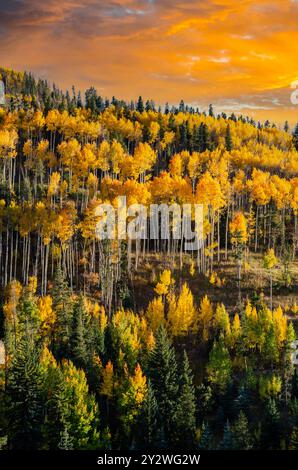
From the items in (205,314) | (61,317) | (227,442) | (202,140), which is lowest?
(227,442)

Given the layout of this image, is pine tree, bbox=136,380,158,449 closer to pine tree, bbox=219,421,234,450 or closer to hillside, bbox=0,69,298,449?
hillside, bbox=0,69,298,449

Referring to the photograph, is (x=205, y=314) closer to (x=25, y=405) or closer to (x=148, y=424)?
(x=148, y=424)

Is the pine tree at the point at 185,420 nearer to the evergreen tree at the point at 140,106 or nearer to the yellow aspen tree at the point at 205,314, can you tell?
the yellow aspen tree at the point at 205,314

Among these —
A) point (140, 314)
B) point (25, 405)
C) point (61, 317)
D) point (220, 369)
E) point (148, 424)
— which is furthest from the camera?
point (140, 314)

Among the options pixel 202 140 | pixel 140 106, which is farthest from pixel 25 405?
pixel 140 106

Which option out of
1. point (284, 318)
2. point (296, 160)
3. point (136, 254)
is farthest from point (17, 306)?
point (296, 160)

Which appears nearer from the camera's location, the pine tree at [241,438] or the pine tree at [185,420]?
the pine tree at [241,438]

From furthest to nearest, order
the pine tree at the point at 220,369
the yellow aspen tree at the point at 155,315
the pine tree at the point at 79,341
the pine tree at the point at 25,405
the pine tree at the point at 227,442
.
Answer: the yellow aspen tree at the point at 155,315 → the pine tree at the point at 79,341 → the pine tree at the point at 220,369 → the pine tree at the point at 25,405 → the pine tree at the point at 227,442

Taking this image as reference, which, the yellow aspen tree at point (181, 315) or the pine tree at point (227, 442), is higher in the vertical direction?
the yellow aspen tree at point (181, 315)

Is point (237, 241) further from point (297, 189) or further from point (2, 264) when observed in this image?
point (2, 264)

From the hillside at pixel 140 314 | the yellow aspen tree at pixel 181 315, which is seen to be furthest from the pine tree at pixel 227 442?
the yellow aspen tree at pixel 181 315
